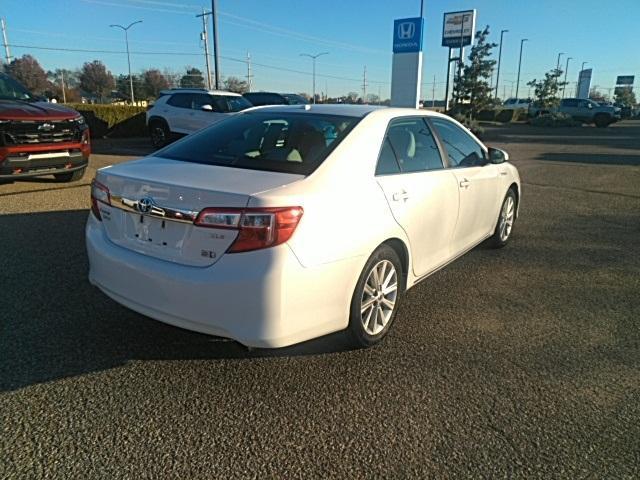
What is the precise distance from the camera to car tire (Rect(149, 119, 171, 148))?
559 inches

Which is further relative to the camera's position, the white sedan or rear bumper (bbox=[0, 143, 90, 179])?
rear bumper (bbox=[0, 143, 90, 179])

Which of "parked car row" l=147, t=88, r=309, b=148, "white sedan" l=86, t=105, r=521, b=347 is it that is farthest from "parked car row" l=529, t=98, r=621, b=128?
"white sedan" l=86, t=105, r=521, b=347

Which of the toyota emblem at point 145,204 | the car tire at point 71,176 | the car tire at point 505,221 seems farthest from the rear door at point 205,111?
the toyota emblem at point 145,204

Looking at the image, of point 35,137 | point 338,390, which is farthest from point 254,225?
point 35,137

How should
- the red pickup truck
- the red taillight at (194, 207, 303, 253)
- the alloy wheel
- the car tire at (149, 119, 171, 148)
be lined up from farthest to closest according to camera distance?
the car tire at (149, 119, 171, 148) < the red pickup truck < the alloy wheel < the red taillight at (194, 207, 303, 253)

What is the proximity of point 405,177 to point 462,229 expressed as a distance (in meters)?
1.08

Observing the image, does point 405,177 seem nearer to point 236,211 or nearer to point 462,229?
point 462,229

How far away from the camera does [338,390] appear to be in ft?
8.55

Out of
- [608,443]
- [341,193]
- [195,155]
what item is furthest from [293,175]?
[608,443]

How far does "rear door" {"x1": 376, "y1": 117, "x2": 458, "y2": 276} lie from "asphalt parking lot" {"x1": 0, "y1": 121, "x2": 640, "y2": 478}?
55 centimetres

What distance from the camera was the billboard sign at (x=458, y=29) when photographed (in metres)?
34.7

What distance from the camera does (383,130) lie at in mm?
3207

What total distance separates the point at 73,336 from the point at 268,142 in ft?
5.90

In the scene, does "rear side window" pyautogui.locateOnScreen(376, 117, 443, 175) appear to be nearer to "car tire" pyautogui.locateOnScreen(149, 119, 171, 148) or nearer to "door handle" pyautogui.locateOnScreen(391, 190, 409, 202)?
"door handle" pyautogui.locateOnScreen(391, 190, 409, 202)
